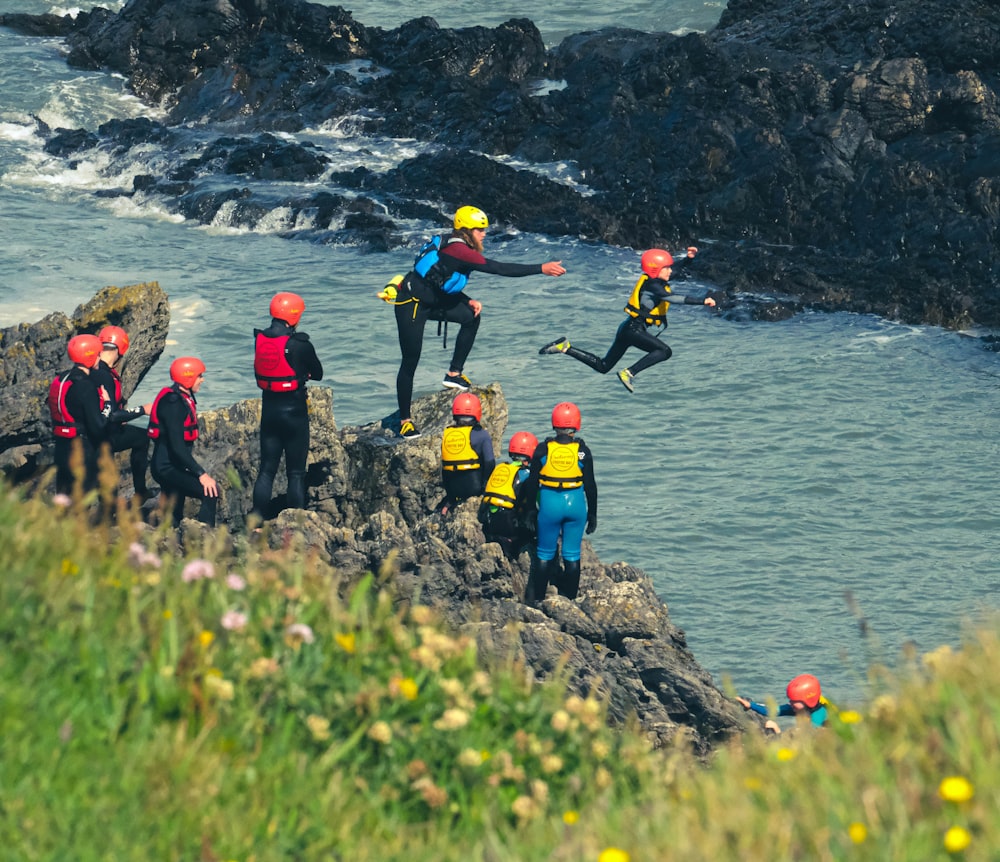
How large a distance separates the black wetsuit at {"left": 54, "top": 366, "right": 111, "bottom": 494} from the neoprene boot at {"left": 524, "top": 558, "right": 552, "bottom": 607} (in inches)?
172

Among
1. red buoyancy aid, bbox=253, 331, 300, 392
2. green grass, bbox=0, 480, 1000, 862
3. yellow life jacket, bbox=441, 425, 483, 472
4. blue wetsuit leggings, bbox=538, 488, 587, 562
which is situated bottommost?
blue wetsuit leggings, bbox=538, 488, 587, 562

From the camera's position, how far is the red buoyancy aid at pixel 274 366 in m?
13.7

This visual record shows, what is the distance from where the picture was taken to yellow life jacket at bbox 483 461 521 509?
13961 mm

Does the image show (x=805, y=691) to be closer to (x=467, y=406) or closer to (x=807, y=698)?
(x=807, y=698)

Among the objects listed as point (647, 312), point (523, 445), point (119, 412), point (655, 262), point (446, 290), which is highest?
point (655, 262)

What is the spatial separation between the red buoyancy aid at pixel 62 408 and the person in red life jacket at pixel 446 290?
352 cm

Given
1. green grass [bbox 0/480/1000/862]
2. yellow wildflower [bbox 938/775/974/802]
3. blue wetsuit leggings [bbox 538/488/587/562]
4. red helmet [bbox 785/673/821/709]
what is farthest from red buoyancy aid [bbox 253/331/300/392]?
yellow wildflower [bbox 938/775/974/802]

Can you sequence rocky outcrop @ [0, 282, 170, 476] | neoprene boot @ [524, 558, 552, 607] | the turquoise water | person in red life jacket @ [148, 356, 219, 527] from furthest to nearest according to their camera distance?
1. the turquoise water
2. rocky outcrop @ [0, 282, 170, 476]
3. neoprene boot @ [524, 558, 552, 607]
4. person in red life jacket @ [148, 356, 219, 527]

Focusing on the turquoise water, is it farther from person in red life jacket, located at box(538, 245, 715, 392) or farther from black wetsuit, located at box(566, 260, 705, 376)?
person in red life jacket, located at box(538, 245, 715, 392)

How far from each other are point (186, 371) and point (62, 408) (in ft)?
4.02

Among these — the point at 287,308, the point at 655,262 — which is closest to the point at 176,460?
the point at 287,308

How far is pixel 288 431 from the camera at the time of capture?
1441cm

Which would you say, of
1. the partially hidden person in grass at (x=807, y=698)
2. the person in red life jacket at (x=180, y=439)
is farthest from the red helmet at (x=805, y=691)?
the person in red life jacket at (x=180, y=439)

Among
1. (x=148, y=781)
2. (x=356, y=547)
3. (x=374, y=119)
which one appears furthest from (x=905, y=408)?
(x=374, y=119)
